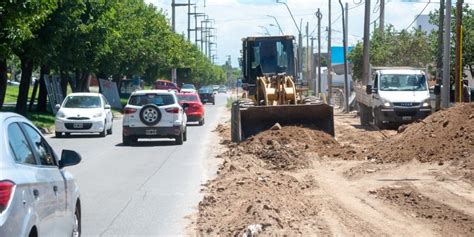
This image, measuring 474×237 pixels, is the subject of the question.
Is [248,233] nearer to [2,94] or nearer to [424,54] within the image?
[2,94]

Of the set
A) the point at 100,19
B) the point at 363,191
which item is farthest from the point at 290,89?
the point at 100,19

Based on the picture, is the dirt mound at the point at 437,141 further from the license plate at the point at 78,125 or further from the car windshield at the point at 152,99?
the license plate at the point at 78,125

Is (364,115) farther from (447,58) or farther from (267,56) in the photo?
(267,56)

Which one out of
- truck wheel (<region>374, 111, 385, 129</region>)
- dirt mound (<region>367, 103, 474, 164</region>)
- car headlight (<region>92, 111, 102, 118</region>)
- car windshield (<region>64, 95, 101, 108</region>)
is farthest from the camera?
truck wheel (<region>374, 111, 385, 129</region>)

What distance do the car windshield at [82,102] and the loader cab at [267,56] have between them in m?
6.20

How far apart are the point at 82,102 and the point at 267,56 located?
7.36 metres

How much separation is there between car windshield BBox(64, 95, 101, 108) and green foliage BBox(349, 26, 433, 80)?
89.5ft

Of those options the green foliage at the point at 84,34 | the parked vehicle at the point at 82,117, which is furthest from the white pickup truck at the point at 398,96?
the green foliage at the point at 84,34

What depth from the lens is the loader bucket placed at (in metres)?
25.3

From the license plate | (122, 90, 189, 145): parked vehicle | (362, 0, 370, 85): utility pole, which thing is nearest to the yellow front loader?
(122, 90, 189, 145): parked vehicle

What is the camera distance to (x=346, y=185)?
16.8 meters

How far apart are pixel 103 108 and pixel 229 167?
14.9 m

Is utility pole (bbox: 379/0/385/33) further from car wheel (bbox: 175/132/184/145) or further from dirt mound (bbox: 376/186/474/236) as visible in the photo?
dirt mound (bbox: 376/186/474/236)

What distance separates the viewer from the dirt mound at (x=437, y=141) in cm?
1919
